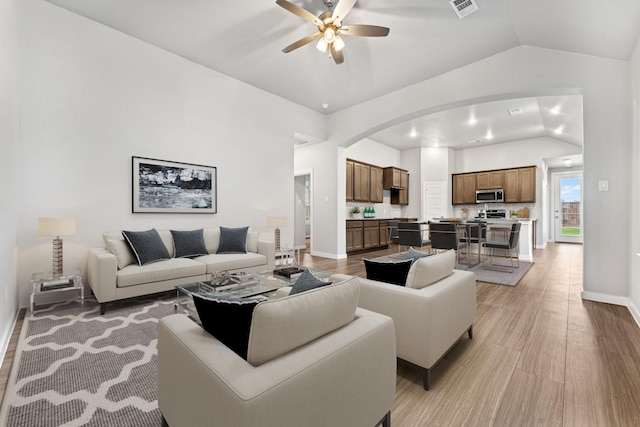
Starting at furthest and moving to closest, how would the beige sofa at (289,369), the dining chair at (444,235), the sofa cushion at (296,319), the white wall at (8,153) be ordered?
the dining chair at (444,235) < the white wall at (8,153) < the sofa cushion at (296,319) < the beige sofa at (289,369)

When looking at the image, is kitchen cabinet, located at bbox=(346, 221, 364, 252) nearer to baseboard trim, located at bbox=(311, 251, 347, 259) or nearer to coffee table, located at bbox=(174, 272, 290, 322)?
baseboard trim, located at bbox=(311, 251, 347, 259)

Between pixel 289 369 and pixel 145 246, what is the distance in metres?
3.18

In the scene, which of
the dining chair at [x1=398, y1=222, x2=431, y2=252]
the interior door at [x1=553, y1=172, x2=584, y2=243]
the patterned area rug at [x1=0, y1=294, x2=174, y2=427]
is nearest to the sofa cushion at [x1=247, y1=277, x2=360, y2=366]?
the patterned area rug at [x1=0, y1=294, x2=174, y2=427]

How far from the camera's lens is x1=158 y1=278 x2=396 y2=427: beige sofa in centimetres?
81

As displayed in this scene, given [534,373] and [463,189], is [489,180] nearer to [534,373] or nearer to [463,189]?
[463,189]

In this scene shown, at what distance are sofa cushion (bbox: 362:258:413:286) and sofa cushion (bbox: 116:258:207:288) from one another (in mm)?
2331

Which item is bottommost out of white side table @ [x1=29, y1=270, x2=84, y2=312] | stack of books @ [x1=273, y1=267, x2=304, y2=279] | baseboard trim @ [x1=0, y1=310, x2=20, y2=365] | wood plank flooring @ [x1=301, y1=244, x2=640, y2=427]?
wood plank flooring @ [x1=301, y1=244, x2=640, y2=427]

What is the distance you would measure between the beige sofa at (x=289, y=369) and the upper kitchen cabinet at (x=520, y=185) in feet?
28.4

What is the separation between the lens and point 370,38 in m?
3.75

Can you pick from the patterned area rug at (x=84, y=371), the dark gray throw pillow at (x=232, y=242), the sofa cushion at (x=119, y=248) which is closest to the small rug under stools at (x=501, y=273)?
the dark gray throw pillow at (x=232, y=242)

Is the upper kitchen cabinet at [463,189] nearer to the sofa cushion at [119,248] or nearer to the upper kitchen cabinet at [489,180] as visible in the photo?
the upper kitchen cabinet at [489,180]

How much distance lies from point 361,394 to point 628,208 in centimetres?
397

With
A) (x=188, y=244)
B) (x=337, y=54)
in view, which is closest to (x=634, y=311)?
(x=337, y=54)

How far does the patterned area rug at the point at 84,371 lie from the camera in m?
1.46
